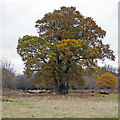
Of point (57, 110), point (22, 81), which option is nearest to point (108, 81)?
point (22, 81)

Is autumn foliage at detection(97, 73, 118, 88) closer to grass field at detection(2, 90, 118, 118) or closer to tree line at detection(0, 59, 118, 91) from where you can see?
tree line at detection(0, 59, 118, 91)

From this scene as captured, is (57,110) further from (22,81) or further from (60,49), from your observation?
(22,81)

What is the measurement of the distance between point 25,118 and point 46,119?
2.49 feet

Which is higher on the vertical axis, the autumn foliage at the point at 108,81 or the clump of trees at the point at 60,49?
the clump of trees at the point at 60,49

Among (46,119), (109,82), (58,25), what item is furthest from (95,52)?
(109,82)

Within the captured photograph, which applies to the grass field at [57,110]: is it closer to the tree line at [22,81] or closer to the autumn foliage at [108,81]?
the tree line at [22,81]

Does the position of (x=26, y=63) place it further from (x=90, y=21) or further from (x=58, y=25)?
(x=90, y=21)

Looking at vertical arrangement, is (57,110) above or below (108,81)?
above

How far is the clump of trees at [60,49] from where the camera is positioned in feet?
68.8

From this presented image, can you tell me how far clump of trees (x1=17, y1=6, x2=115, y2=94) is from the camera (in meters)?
21.0

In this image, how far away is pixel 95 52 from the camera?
823 inches

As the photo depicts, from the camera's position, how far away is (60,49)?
66.4 ft

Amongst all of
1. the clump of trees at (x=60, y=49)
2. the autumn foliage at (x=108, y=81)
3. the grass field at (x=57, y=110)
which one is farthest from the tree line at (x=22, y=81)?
the grass field at (x=57, y=110)

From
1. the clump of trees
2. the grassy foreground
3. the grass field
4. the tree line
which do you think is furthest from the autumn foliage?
the grassy foreground
